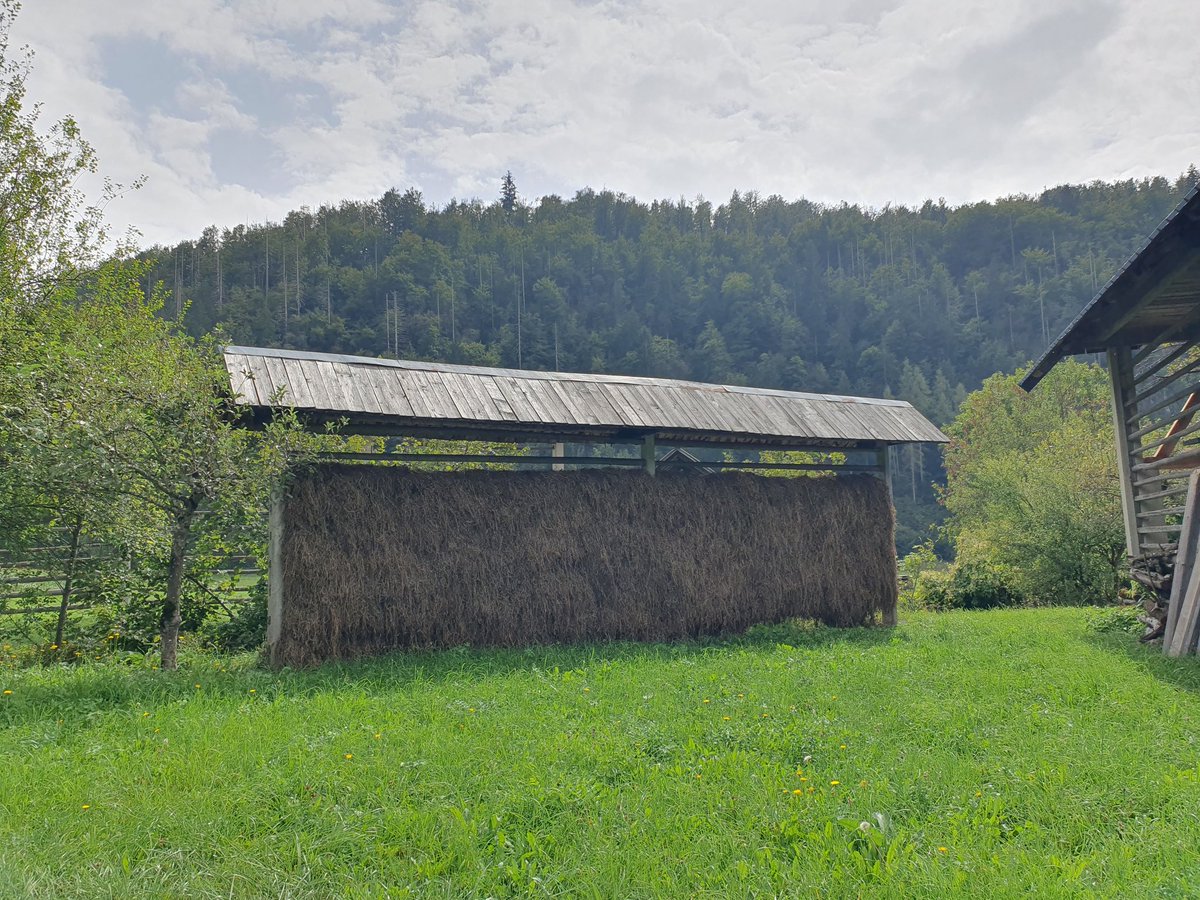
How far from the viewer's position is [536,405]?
951cm

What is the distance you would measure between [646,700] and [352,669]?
129 inches

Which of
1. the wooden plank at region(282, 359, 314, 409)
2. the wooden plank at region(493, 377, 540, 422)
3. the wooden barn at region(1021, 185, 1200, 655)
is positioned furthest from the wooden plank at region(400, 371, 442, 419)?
the wooden barn at region(1021, 185, 1200, 655)

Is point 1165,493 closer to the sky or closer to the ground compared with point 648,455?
closer to the ground

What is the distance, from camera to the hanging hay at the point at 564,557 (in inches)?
326

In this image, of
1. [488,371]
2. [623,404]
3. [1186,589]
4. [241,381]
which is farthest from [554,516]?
[1186,589]

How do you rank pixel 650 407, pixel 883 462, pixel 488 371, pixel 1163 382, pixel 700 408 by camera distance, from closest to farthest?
1. pixel 1163 382
2. pixel 488 371
3. pixel 650 407
4. pixel 700 408
5. pixel 883 462

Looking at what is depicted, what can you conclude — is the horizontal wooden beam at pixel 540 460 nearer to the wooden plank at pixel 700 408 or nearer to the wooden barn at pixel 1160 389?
the wooden plank at pixel 700 408

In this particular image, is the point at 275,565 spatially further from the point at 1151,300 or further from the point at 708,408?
the point at 1151,300

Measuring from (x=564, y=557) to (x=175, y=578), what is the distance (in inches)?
168

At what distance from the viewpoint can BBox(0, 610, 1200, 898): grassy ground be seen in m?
3.37

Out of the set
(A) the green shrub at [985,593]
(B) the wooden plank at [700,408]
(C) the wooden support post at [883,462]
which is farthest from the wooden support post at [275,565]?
(A) the green shrub at [985,593]

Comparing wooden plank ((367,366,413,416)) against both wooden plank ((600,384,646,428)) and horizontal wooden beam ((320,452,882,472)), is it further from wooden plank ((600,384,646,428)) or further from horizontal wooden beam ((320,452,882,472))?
wooden plank ((600,384,646,428))

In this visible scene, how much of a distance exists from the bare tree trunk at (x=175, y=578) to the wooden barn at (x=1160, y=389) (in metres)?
9.31

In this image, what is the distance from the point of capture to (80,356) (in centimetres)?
737
